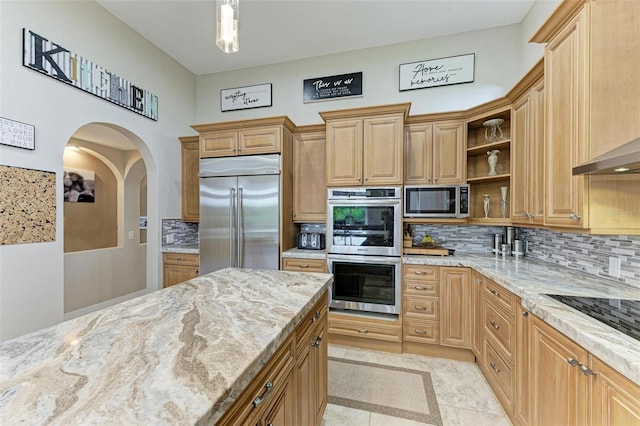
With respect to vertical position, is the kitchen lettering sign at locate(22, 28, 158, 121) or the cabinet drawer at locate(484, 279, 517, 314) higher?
the kitchen lettering sign at locate(22, 28, 158, 121)

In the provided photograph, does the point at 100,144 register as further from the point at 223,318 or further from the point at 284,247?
the point at 223,318

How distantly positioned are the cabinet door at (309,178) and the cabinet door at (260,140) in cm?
34

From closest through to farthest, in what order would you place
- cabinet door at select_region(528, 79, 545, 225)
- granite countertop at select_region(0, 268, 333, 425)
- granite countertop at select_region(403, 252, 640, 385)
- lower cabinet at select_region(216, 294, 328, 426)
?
granite countertop at select_region(0, 268, 333, 425), lower cabinet at select_region(216, 294, 328, 426), granite countertop at select_region(403, 252, 640, 385), cabinet door at select_region(528, 79, 545, 225)

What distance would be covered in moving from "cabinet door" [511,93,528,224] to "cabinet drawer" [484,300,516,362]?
781 mm

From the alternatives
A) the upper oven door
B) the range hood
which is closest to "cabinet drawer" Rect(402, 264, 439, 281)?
the upper oven door

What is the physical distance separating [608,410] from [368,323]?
6.40ft

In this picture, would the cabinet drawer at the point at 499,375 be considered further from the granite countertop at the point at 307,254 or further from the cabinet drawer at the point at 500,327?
the granite countertop at the point at 307,254

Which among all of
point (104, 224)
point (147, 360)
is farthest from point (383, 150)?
point (104, 224)

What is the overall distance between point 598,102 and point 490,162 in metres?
1.42

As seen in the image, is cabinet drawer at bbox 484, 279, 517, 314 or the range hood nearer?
the range hood

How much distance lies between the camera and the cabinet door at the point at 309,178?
331 centimetres

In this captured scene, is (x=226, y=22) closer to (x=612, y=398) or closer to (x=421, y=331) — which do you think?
(x=612, y=398)

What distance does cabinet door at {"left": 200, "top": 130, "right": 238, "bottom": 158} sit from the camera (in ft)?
10.7

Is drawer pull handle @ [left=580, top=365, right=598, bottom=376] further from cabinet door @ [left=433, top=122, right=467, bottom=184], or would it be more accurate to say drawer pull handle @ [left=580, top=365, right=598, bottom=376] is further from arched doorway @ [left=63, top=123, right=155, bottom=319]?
arched doorway @ [left=63, top=123, right=155, bottom=319]
